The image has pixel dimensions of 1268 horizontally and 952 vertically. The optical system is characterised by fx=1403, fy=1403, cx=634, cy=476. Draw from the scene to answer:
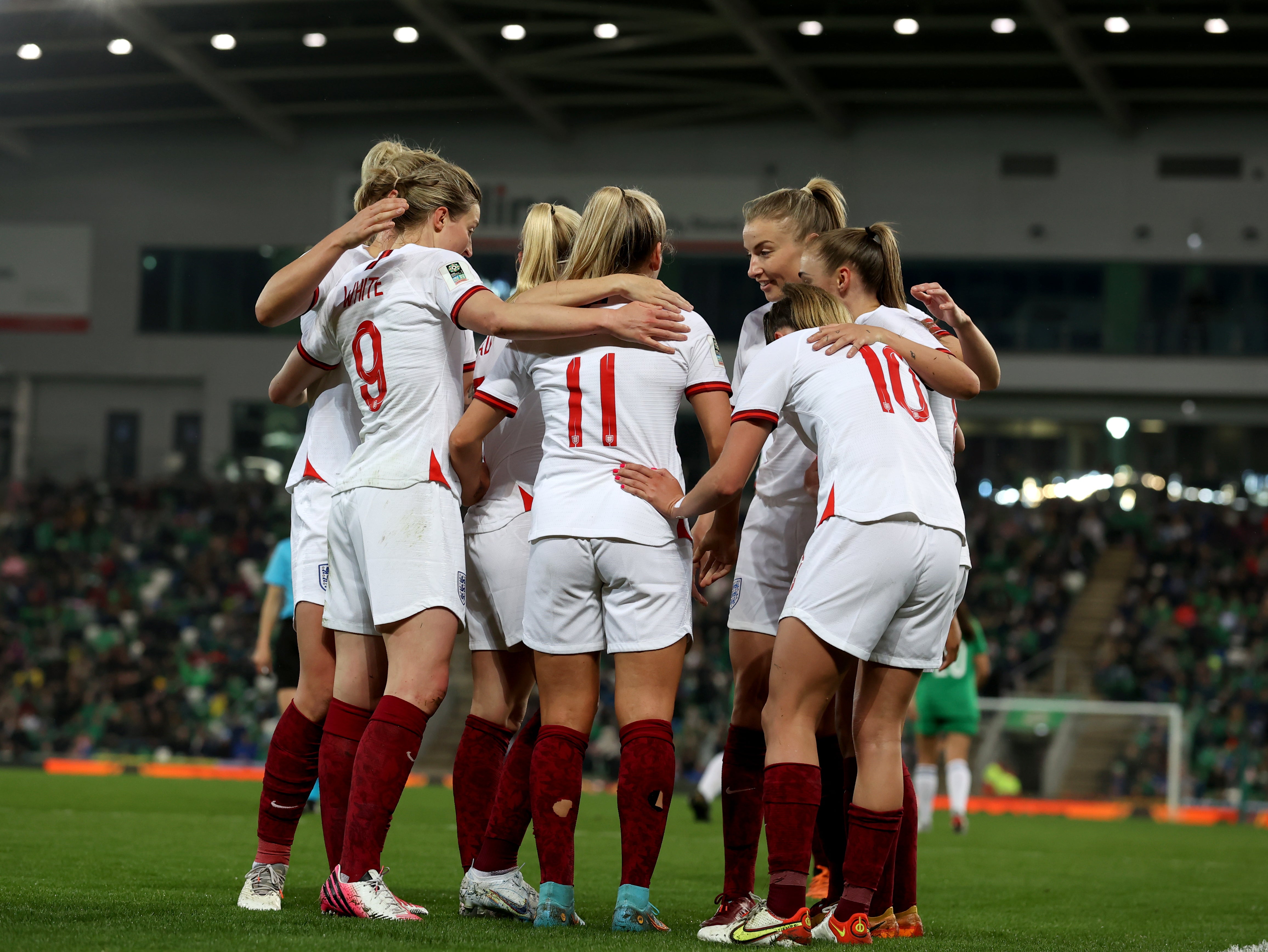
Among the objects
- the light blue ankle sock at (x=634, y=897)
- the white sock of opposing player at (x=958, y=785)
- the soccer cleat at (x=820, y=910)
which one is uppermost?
the light blue ankle sock at (x=634, y=897)

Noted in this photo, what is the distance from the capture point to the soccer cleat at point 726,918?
3.88 meters

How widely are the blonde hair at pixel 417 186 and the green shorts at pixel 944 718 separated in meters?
7.48

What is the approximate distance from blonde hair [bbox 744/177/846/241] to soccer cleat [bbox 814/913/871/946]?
222cm

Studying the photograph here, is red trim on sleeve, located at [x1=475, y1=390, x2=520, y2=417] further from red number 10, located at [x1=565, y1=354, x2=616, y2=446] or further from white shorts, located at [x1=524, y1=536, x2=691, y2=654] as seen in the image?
white shorts, located at [x1=524, y1=536, x2=691, y2=654]

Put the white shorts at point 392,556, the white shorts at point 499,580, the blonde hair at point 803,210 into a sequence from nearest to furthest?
1. the white shorts at point 392,556
2. the white shorts at point 499,580
3. the blonde hair at point 803,210

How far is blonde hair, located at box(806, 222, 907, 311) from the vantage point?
14.9ft

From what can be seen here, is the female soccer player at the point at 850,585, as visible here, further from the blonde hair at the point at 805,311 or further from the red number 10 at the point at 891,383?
the blonde hair at the point at 805,311

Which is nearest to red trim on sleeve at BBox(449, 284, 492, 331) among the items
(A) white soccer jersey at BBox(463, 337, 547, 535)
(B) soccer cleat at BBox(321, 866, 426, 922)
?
(A) white soccer jersey at BBox(463, 337, 547, 535)

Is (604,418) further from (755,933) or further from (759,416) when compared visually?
(755,933)

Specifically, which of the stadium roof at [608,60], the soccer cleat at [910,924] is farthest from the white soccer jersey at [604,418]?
the stadium roof at [608,60]

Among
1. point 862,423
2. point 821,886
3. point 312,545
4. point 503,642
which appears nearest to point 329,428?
point 312,545

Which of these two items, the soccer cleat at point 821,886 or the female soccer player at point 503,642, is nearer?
the female soccer player at point 503,642

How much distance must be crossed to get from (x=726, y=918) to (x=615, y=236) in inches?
80.6

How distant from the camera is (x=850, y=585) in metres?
3.89
